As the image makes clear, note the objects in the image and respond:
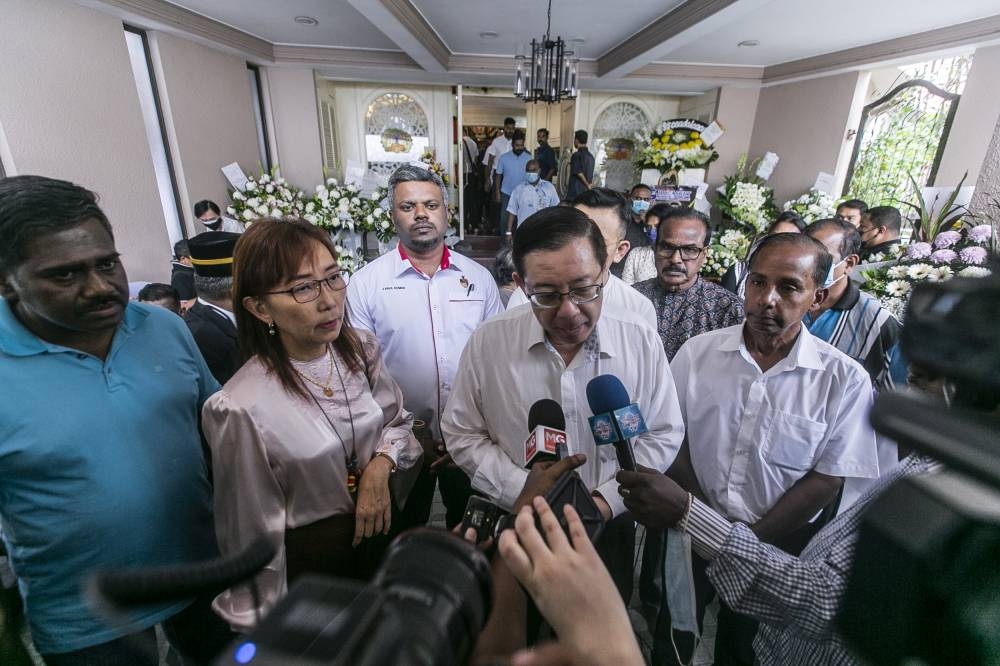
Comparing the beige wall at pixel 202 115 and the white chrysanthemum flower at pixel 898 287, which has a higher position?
the beige wall at pixel 202 115

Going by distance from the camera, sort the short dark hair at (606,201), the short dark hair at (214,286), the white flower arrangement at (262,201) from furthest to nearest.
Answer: the white flower arrangement at (262,201) → the short dark hair at (606,201) → the short dark hair at (214,286)

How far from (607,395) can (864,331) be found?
1832mm

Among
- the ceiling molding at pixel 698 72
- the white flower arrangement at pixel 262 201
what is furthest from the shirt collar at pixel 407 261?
the ceiling molding at pixel 698 72

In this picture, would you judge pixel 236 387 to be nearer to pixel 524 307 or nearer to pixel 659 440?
pixel 524 307

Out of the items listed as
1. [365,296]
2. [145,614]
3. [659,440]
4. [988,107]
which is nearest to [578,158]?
[988,107]

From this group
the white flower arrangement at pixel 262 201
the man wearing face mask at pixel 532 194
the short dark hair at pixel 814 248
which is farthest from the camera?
the man wearing face mask at pixel 532 194

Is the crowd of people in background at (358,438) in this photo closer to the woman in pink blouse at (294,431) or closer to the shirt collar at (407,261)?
the woman in pink blouse at (294,431)

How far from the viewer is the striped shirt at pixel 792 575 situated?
0.83 m

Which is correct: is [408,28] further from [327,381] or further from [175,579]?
[175,579]

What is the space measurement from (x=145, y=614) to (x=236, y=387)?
2.03 feet

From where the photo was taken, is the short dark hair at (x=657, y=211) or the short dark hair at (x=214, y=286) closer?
the short dark hair at (x=214, y=286)

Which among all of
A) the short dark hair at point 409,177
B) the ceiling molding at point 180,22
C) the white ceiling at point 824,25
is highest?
the white ceiling at point 824,25

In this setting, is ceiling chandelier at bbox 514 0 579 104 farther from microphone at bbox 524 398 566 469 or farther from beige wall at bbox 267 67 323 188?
beige wall at bbox 267 67 323 188

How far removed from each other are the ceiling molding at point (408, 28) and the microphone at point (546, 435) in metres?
4.04
